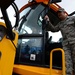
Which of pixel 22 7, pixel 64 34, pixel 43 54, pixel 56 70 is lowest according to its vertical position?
pixel 56 70

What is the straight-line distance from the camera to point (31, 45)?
4.45m

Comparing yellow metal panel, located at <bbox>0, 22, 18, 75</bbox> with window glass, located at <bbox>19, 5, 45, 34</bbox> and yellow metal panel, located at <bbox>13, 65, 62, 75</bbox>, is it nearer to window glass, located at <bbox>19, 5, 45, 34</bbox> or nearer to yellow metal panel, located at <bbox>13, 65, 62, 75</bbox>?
yellow metal panel, located at <bbox>13, 65, 62, 75</bbox>

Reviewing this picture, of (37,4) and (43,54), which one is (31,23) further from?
(43,54)

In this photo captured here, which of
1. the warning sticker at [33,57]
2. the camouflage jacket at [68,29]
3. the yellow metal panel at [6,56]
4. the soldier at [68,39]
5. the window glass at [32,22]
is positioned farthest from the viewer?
the window glass at [32,22]

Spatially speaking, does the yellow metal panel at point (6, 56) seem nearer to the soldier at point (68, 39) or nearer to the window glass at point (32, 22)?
the window glass at point (32, 22)

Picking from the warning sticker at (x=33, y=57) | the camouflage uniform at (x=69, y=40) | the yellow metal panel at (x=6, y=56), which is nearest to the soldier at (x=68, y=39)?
the camouflage uniform at (x=69, y=40)

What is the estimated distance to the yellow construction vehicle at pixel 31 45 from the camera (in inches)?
145

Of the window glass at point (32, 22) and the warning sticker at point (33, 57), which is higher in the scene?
the window glass at point (32, 22)

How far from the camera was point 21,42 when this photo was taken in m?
4.46

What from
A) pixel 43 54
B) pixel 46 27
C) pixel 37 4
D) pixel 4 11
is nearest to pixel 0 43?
pixel 4 11

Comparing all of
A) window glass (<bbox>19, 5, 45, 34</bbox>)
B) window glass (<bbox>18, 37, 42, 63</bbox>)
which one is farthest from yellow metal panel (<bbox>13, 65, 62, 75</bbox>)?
window glass (<bbox>19, 5, 45, 34</bbox>)

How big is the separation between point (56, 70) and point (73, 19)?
40.7 inches

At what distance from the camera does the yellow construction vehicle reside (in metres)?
3.68

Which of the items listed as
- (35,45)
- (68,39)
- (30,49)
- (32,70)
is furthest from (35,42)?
(32,70)
